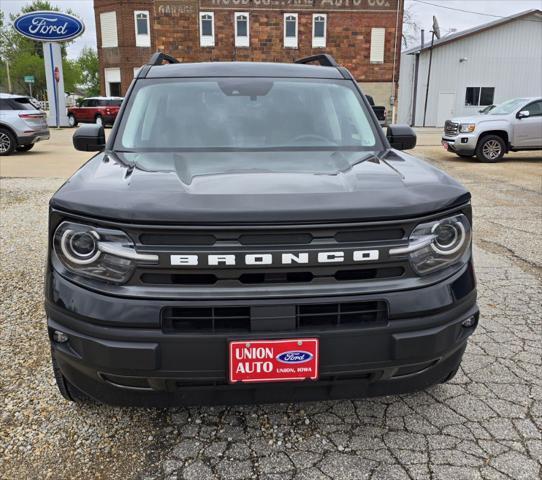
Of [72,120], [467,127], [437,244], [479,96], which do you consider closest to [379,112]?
[467,127]

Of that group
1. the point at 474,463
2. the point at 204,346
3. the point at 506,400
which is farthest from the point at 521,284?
the point at 204,346

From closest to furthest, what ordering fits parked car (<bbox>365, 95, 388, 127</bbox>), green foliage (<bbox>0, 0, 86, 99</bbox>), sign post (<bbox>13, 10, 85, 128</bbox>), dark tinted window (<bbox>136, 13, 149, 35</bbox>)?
parked car (<bbox>365, 95, 388, 127</bbox>) < sign post (<bbox>13, 10, 85, 128</bbox>) < dark tinted window (<bbox>136, 13, 149, 35</bbox>) < green foliage (<bbox>0, 0, 86, 99</bbox>)

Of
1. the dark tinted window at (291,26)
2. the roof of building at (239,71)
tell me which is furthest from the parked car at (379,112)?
Result: the dark tinted window at (291,26)

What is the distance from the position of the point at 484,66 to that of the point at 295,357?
1337 inches

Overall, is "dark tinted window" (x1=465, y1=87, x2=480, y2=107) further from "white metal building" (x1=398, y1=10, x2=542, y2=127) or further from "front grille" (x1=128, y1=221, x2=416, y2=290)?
"front grille" (x1=128, y1=221, x2=416, y2=290)

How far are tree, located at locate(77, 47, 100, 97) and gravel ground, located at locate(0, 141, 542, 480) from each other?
76156mm

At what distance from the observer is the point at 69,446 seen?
2320mm

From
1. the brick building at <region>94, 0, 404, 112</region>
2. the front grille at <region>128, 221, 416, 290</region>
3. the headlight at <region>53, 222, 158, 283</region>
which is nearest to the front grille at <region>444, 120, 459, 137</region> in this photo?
the front grille at <region>128, 221, 416, 290</region>

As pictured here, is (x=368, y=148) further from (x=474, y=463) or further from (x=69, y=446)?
(x=69, y=446)

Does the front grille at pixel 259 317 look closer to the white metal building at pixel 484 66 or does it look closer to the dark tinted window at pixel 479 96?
the white metal building at pixel 484 66

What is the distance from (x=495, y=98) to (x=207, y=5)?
760 inches

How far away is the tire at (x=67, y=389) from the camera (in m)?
2.41

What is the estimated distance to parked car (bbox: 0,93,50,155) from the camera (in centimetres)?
1406

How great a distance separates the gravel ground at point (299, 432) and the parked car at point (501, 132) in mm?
10835
